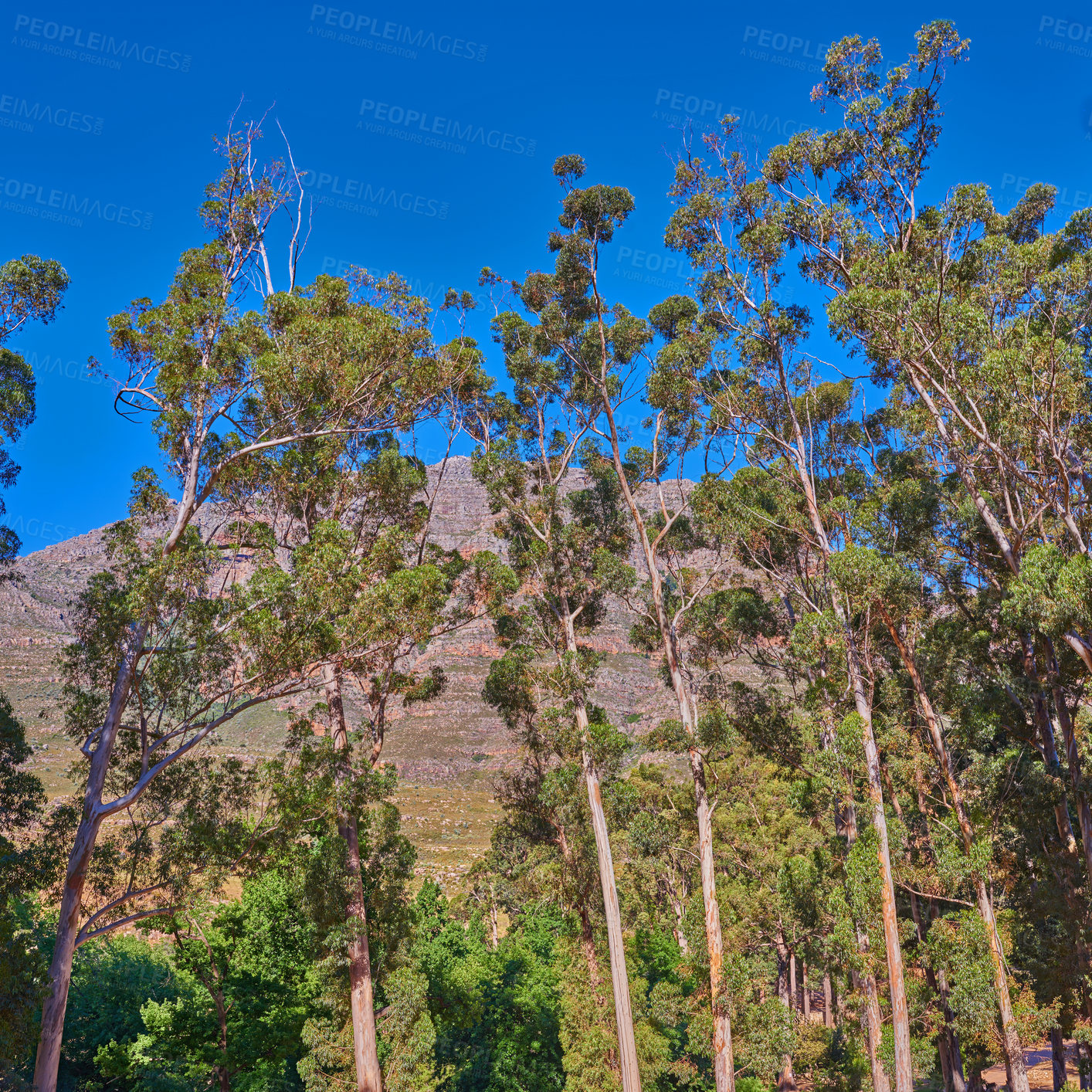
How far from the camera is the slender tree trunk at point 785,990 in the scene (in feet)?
68.3

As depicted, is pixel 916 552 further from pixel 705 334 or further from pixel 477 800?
pixel 477 800

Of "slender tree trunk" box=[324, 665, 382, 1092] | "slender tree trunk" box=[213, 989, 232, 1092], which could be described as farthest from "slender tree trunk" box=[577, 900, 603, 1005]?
"slender tree trunk" box=[213, 989, 232, 1092]

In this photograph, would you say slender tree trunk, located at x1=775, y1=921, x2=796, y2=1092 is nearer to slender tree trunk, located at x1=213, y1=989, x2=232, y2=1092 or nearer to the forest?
the forest

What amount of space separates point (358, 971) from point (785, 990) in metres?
24.9

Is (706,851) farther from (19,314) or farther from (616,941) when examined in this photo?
(19,314)

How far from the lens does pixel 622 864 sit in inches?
1230

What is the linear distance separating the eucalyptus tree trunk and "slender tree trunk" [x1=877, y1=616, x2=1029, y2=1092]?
7.33 meters

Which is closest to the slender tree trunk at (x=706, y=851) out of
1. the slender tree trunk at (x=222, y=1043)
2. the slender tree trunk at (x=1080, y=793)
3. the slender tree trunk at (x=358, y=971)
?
the slender tree trunk at (x=358, y=971)

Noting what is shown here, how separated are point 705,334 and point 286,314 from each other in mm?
9440

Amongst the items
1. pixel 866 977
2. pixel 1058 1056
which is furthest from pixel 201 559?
pixel 1058 1056

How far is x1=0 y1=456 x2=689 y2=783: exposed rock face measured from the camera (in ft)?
265

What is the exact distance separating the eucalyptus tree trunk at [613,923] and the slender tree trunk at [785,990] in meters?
4.22

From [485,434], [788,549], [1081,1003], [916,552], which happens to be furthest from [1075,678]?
[485,434]

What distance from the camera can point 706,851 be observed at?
49.0 feet
